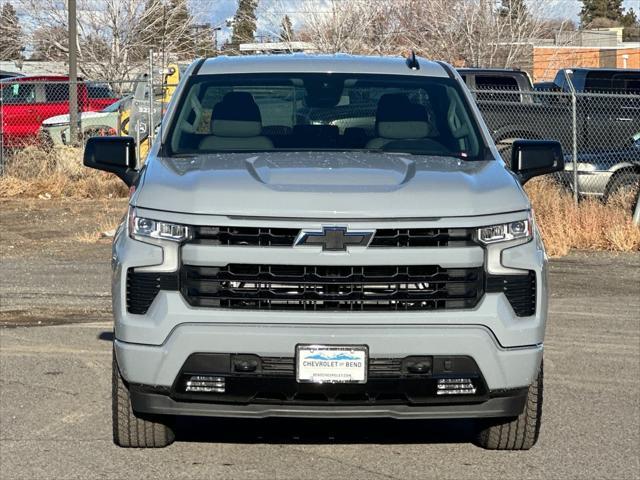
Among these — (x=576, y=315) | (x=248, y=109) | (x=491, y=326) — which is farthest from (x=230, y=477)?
(x=576, y=315)

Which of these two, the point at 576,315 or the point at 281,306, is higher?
the point at 281,306

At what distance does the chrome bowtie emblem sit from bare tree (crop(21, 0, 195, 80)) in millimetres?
32078

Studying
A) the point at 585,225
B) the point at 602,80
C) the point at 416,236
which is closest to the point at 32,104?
the point at 602,80

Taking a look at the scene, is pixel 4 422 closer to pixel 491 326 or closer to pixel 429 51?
pixel 491 326

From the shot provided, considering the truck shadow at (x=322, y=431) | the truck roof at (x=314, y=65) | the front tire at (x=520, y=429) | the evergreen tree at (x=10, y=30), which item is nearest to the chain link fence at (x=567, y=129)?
the truck roof at (x=314, y=65)

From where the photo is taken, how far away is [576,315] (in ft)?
36.6

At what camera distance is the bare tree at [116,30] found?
122 ft

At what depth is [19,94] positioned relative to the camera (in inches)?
1128

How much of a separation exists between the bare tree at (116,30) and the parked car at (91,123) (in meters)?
9.83

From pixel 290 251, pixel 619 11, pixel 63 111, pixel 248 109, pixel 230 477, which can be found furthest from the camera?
pixel 619 11

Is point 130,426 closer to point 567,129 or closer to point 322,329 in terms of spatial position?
point 322,329

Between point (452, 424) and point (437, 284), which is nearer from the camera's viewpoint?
point (437, 284)

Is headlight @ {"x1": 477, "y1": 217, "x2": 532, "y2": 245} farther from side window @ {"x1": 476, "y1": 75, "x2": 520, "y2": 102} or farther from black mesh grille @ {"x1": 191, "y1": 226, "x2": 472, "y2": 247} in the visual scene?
side window @ {"x1": 476, "y1": 75, "x2": 520, "y2": 102}

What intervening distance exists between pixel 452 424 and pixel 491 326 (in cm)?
185
